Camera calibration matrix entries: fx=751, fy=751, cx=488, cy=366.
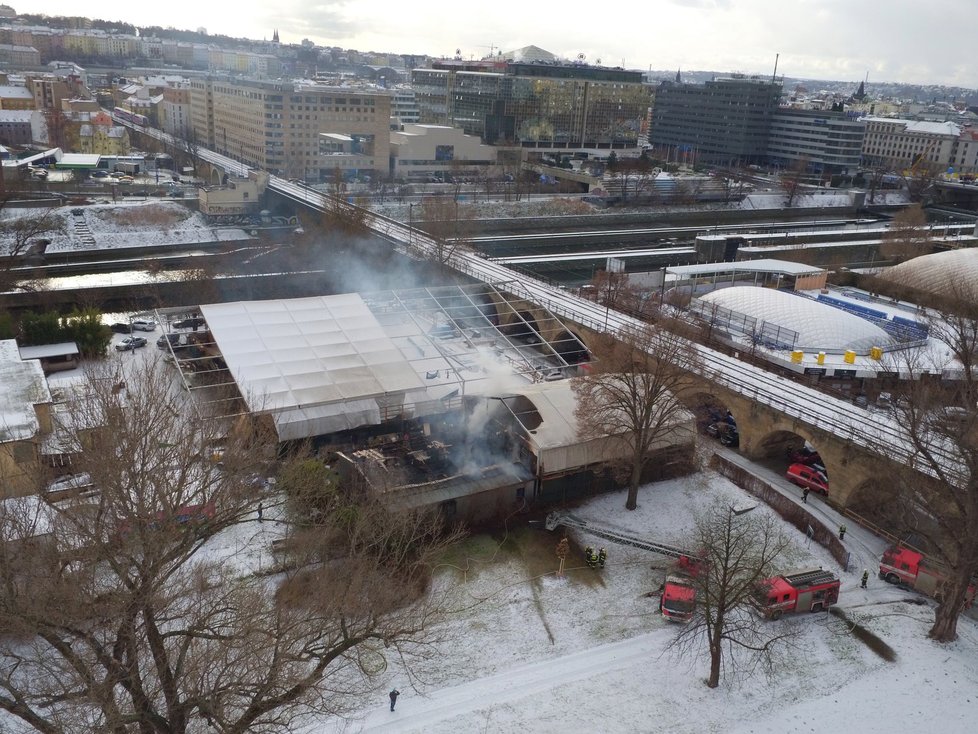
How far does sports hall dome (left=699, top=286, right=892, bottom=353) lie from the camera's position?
30516 millimetres

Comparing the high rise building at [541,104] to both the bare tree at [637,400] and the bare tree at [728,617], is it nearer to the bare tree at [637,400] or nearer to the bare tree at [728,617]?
the bare tree at [637,400]

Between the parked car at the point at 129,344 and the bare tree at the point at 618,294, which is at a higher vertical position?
the bare tree at the point at 618,294

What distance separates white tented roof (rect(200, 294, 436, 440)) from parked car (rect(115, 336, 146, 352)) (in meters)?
5.79

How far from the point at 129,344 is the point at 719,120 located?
308 feet

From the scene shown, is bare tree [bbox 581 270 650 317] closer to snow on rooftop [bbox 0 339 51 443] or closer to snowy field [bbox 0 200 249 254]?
snow on rooftop [bbox 0 339 51 443]

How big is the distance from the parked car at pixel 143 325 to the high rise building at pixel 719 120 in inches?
3356

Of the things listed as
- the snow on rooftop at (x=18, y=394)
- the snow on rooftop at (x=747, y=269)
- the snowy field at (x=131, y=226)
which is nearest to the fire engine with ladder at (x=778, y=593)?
the snow on rooftop at (x=18, y=394)

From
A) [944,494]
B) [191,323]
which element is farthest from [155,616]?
[191,323]

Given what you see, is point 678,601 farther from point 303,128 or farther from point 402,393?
point 303,128

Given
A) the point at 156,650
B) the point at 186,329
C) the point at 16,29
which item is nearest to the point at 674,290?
the point at 186,329

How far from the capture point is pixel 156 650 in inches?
386

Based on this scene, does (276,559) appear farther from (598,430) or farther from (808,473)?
(808,473)

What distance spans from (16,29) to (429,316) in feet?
518

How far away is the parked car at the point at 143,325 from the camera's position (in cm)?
3073
